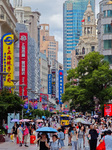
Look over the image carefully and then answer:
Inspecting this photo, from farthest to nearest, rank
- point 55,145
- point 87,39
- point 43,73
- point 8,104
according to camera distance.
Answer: point 43,73 → point 87,39 → point 8,104 → point 55,145

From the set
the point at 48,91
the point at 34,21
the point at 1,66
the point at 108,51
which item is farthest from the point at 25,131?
the point at 48,91

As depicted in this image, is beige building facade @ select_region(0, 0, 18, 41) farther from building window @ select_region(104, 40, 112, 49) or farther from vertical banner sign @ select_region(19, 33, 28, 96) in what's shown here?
building window @ select_region(104, 40, 112, 49)

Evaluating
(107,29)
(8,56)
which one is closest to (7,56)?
(8,56)

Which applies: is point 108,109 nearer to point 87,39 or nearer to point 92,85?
point 92,85

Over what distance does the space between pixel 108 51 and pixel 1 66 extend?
19.7 m

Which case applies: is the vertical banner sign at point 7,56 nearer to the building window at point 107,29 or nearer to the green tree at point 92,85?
the green tree at point 92,85

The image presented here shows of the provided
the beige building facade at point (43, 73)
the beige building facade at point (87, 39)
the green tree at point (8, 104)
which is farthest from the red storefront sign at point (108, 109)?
the beige building facade at point (43, 73)

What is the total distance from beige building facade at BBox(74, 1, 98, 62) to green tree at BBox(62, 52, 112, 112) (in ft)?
368

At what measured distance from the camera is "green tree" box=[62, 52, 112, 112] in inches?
2537

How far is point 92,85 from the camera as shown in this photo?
2547 inches

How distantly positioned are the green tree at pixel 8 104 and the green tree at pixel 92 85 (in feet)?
72.7

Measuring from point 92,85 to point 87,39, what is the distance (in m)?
121

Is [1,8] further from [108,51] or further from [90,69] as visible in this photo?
[108,51]

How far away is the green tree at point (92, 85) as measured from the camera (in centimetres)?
6444
